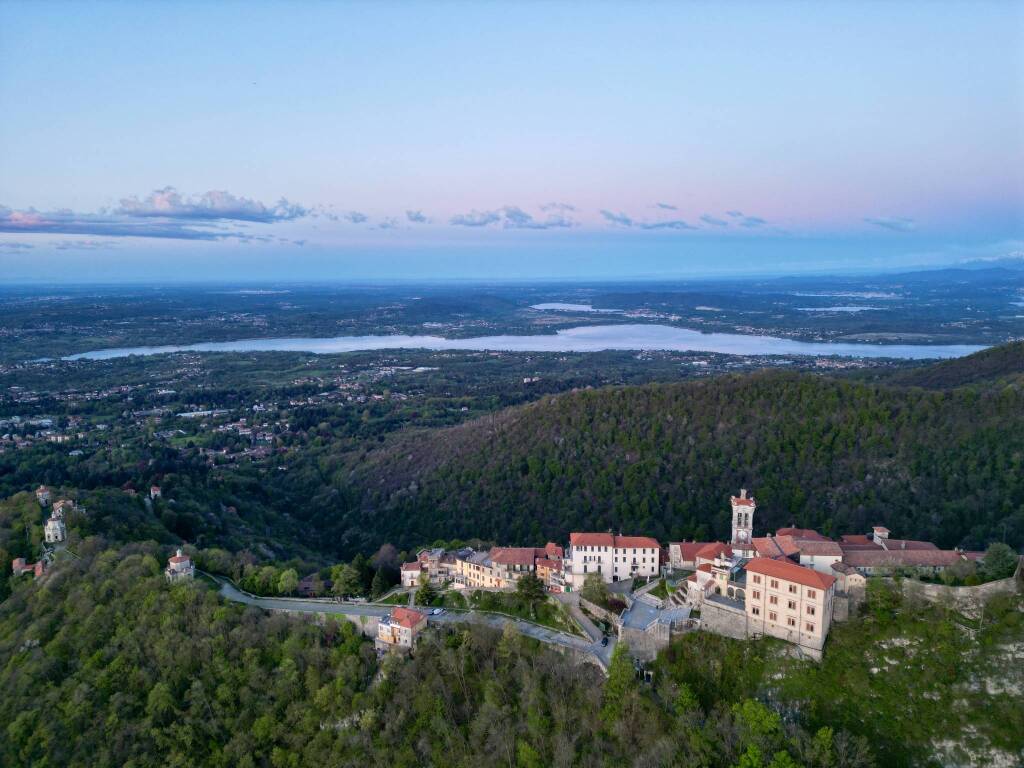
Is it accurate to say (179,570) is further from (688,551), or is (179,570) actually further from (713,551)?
(713,551)

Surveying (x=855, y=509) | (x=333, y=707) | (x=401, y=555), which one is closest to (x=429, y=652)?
(x=333, y=707)

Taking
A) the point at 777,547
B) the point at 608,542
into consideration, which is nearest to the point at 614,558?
the point at 608,542

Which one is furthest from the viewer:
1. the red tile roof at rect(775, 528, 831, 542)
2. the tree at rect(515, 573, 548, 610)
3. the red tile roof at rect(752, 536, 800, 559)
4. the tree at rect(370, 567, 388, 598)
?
the tree at rect(370, 567, 388, 598)

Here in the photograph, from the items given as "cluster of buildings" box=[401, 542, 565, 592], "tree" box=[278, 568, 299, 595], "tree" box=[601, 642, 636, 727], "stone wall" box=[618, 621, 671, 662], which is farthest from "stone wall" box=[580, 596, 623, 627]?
"tree" box=[278, 568, 299, 595]

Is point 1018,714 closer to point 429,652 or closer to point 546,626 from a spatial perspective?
point 546,626

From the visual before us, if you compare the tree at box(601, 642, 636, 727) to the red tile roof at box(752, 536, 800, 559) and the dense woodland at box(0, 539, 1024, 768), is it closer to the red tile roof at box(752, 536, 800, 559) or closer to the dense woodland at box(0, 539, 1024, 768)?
the dense woodland at box(0, 539, 1024, 768)

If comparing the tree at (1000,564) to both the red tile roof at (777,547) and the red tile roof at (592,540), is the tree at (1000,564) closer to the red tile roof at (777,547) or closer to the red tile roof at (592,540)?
the red tile roof at (777,547)
